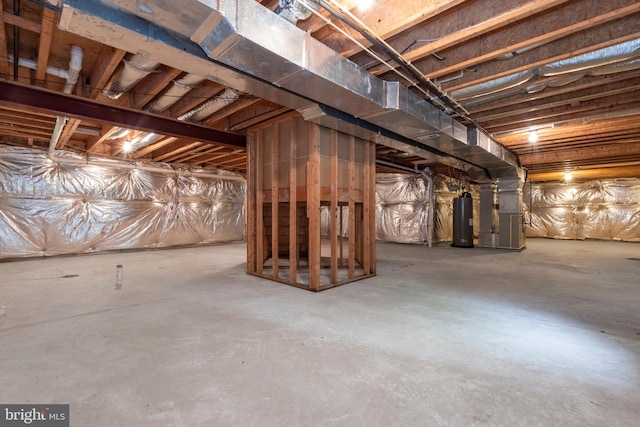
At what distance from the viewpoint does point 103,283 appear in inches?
142

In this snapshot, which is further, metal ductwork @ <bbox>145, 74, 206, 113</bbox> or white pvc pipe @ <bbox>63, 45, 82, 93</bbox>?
metal ductwork @ <bbox>145, 74, 206, 113</bbox>

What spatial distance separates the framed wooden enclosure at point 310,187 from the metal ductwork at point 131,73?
1.54 m

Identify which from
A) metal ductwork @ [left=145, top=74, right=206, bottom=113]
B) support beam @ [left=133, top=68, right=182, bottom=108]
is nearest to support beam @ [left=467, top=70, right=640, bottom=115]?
metal ductwork @ [left=145, top=74, right=206, bottom=113]

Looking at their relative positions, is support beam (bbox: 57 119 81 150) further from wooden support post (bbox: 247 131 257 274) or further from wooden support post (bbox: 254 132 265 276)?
wooden support post (bbox: 254 132 265 276)

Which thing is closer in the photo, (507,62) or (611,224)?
(507,62)

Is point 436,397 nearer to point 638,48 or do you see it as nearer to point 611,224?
point 638,48

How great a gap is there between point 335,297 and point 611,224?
1057 centimetres

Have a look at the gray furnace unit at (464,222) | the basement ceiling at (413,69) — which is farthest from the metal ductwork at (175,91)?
the gray furnace unit at (464,222)

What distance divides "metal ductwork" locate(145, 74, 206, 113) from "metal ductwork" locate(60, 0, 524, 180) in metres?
0.57

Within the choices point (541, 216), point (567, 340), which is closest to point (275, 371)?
point (567, 340)

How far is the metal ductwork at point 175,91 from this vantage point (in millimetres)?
Result: 2729

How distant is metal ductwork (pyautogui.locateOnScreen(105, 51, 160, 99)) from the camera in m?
2.33

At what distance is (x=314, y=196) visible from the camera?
128 inches

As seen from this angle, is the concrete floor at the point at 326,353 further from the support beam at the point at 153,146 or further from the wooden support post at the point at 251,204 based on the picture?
the support beam at the point at 153,146
